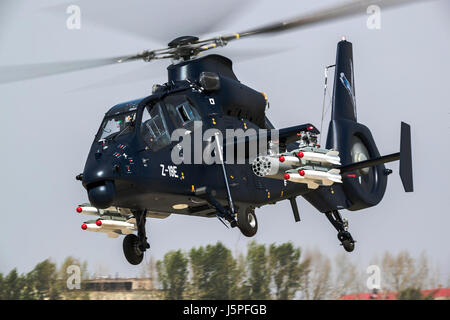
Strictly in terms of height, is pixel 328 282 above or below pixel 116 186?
below

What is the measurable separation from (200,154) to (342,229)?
5.75 meters

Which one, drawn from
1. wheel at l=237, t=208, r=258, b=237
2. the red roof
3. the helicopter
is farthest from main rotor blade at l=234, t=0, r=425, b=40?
the red roof

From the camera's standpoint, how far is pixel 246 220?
722 inches

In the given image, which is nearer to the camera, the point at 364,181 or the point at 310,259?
the point at 364,181

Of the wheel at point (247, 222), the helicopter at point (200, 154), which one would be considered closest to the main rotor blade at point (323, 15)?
the helicopter at point (200, 154)

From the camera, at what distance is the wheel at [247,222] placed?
18.2 m

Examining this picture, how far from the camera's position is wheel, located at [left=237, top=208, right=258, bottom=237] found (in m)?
18.2

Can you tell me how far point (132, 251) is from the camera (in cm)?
1800

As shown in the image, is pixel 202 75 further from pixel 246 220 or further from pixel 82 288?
pixel 82 288

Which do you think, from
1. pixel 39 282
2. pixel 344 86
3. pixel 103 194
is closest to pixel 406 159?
pixel 344 86

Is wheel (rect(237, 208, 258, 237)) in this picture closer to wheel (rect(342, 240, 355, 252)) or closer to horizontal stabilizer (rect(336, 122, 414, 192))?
horizontal stabilizer (rect(336, 122, 414, 192))

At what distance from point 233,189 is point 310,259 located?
6382 mm

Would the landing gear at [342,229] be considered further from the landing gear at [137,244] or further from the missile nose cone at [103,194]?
the missile nose cone at [103,194]

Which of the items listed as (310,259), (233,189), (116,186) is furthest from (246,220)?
(310,259)
